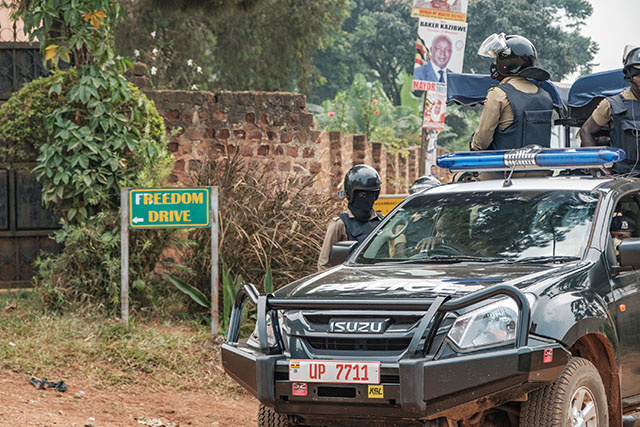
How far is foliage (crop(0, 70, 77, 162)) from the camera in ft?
33.8

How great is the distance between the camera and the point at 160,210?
920cm

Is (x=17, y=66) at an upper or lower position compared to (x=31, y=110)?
upper

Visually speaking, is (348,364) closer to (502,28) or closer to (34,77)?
(34,77)

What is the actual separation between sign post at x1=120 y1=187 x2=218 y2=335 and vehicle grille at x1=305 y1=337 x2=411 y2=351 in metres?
4.37

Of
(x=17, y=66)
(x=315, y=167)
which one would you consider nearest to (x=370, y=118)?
(x=315, y=167)

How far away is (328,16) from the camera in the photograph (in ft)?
69.8

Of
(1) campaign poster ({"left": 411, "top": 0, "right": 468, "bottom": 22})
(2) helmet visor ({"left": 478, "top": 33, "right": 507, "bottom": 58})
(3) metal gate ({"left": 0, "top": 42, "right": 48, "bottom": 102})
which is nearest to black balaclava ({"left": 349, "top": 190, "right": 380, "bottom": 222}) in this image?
(2) helmet visor ({"left": 478, "top": 33, "right": 507, "bottom": 58})

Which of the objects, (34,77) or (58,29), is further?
(34,77)

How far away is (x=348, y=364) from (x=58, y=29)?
6657 mm

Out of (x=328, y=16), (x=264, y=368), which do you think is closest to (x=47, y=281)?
(x=264, y=368)

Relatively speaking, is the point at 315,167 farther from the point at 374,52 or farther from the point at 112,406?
the point at 374,52

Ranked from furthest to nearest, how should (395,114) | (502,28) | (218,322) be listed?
(502,28) < (395,114) < (218,322)

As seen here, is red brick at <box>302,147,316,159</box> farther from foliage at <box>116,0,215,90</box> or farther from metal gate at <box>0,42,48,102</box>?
Result: foliage at <box>116,0,215,90</box>

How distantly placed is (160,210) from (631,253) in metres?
4.92
